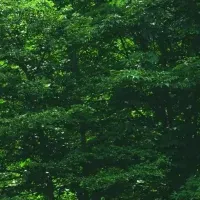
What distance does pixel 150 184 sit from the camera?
34.0ft

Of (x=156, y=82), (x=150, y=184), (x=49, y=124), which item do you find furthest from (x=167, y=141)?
(x=49, y=124)

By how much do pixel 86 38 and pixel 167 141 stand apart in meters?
3.03

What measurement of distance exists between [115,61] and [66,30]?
6.04ft

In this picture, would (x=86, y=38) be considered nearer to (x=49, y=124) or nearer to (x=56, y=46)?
(x=56, y=46)

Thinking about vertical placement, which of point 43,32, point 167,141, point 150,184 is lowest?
point 150,184

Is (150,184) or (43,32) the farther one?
(150,184)

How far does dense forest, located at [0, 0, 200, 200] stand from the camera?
29.9 ft

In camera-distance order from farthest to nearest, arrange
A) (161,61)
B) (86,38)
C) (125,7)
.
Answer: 1. (161,61)
2. (125,7)
3. (86,38)

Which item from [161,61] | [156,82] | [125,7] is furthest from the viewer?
[161,61]

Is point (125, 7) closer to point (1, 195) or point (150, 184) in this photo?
point (150, 184)

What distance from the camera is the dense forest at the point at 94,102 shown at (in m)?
9.11

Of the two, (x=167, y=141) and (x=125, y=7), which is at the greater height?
(x=125, y=7)

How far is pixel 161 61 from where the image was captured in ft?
37.5

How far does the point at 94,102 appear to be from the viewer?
10.1 metres
